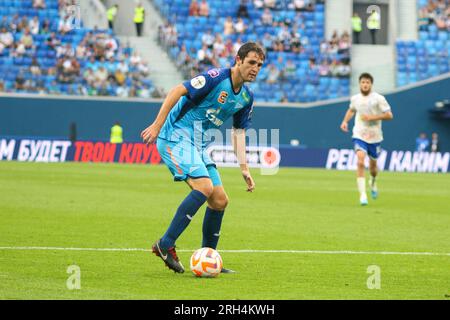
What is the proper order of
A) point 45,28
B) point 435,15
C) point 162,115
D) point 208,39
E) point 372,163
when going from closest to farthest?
1. point 162,115
2. point 372,163
3. point 45,28
4. point 208,39
5. point 435,15

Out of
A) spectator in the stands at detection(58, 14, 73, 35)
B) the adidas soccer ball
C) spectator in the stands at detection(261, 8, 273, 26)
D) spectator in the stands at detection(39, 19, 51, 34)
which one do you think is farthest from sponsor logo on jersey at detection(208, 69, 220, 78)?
spectator in the stands at detection(261, 8, 273, 26)

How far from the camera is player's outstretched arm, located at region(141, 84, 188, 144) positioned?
9.34 meters

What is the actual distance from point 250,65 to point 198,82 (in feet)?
1.72

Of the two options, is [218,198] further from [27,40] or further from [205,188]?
[27,40]

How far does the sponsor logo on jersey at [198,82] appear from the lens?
981 centimetres

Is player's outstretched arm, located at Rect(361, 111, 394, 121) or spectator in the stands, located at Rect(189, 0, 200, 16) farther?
spectator in the stands, located at Rect(189, 0, 200, 16)

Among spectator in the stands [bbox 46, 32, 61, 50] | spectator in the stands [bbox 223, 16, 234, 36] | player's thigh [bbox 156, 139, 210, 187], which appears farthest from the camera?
spectator in the stands [bbox 223, 16, 234, 36]

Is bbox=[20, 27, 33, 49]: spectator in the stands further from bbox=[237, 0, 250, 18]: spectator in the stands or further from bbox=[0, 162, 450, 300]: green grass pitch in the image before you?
bbox=[0, 162, 450, 300]: green grass pitch

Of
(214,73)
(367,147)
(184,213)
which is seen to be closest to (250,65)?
(214,73)

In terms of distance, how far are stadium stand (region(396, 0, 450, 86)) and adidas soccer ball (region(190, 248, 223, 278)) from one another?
1322 inches

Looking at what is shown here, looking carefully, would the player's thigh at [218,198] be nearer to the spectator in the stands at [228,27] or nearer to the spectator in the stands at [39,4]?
the spectator in the stands at [39,4]

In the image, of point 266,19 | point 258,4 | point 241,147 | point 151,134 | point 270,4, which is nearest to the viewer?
point 151,134

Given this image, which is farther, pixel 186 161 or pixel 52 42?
pixel 52 42

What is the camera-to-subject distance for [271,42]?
1671 inches
